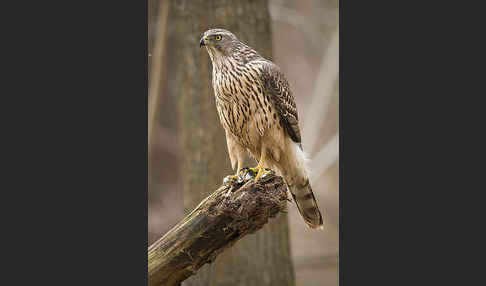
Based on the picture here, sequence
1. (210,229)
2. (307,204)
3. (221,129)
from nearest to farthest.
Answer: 1. (210,229)
2. (307,204)
3. (221,129)

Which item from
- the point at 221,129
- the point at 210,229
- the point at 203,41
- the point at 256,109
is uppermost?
the point at 203,41

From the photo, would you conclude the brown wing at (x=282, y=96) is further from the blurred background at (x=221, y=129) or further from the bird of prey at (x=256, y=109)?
the blurred background at (x=221, y=129)

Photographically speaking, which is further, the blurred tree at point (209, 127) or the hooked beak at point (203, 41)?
the blurred tree at point (209, 127)

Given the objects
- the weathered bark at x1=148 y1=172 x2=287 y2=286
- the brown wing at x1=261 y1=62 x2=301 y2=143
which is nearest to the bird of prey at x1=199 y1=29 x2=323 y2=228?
the brown wing at x1=261 y1=62 x2=301 y2=143

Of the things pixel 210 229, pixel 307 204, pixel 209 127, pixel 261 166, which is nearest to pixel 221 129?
pixel 209 127

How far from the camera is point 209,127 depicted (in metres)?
5.18

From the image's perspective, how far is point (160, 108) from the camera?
16.8 ft

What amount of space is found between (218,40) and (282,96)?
31.4 inches

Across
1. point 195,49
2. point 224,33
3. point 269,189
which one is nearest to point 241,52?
point 224,33

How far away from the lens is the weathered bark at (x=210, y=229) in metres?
3.96

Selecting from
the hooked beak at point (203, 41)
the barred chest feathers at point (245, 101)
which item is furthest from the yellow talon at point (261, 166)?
the hooked beak at point (203, 41)

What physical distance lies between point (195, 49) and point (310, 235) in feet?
7.13

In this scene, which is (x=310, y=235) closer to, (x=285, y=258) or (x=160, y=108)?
(x=285, y=258)

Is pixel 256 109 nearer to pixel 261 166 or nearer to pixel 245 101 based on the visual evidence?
pixel 245 101
